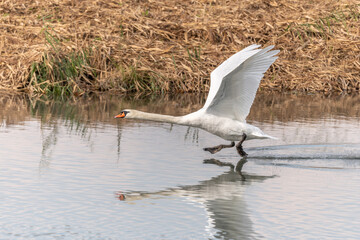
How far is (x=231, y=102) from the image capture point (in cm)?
952

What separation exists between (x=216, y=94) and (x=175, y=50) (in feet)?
31.4

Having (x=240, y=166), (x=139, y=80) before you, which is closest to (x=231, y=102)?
(x=240, y=166)

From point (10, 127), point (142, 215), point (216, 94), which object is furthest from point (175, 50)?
point (142, 215)

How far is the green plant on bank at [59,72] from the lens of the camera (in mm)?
16422

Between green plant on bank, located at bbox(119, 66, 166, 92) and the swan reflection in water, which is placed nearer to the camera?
the swan reflection in water

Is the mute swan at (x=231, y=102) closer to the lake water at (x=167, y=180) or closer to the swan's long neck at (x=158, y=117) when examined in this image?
the swan's long neck at (x=158, y=117)

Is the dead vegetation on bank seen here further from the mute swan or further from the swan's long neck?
the swan's long neck

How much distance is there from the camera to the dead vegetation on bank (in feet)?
55.8

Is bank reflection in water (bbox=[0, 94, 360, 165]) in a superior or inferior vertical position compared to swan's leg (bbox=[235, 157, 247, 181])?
superior

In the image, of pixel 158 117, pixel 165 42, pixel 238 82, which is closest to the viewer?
pixel 158 117

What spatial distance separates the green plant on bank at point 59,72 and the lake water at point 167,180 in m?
2.72

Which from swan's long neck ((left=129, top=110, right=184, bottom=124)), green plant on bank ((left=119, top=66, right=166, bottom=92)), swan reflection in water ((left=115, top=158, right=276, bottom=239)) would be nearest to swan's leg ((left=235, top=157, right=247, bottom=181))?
swan reflection in water ((left=115, top=158, right=276, bottom=239))

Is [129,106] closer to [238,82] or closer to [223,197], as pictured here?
[238,82]

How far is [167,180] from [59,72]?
9.19 m
